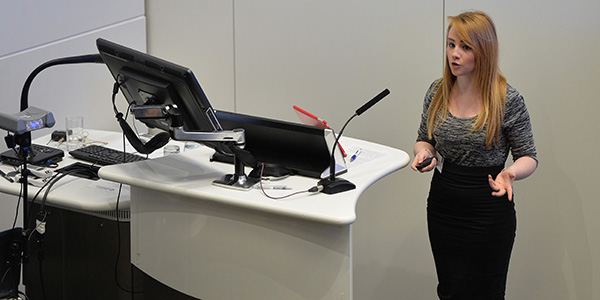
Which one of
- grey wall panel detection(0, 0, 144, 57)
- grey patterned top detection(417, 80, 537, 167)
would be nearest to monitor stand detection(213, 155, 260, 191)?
grey patterned top detection(417, 80, 537, 167)

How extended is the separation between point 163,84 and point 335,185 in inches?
21.9

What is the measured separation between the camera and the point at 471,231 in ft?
7.00

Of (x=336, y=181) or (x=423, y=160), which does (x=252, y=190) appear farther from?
(x=423, y=160)

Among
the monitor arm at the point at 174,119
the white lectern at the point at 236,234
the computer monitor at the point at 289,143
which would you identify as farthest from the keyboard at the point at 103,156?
the monitor arm at the point at 174,119

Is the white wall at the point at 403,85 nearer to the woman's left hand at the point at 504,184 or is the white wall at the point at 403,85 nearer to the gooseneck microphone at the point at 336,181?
the woman's left hand at the point at 504,184

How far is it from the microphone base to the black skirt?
1.64 feet

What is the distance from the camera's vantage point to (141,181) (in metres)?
1.85

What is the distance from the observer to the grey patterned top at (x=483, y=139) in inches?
81.2

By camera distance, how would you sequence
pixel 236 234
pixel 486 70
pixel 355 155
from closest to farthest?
pixel 236 234
pixel 486 70
pixel 355 155

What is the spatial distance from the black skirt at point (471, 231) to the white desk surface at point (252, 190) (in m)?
0.20

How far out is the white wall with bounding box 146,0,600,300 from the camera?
268cm

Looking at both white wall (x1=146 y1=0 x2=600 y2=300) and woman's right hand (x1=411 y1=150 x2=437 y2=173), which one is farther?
white wall (x1=146 y1=0 x2=600 y2=300)

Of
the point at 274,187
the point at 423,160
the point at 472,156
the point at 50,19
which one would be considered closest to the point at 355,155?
the point at 423,160

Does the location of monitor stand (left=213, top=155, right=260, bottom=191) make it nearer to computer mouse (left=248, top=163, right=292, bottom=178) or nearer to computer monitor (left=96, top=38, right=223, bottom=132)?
computer mouse (left=248, top=163, right=292, bottom=178)
